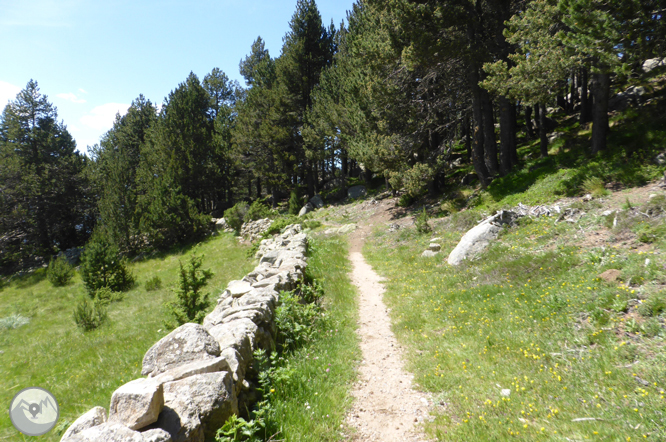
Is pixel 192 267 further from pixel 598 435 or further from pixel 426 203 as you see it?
pixel 426 203

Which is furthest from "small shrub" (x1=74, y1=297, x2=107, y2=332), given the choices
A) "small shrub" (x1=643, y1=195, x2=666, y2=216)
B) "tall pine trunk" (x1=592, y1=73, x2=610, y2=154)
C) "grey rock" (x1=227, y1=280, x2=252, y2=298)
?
"tall pine trunk" (x1=592, y1=73, x2=610, y2=154)

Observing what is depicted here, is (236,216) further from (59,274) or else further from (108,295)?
(108,295)

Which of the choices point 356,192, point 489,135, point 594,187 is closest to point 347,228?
point 489,135

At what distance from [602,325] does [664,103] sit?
1510cm

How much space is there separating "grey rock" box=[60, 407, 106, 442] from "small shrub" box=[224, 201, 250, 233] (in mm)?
27405

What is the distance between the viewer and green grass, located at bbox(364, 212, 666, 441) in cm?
355

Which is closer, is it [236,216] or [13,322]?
[13,322]

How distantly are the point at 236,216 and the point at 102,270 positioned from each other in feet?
41.5

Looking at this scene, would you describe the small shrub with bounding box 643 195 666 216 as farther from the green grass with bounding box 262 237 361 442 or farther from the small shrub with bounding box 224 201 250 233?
the small shrub with bounding box 224 201 250 233

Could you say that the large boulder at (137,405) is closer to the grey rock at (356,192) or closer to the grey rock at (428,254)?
the grey rock at (428,254)

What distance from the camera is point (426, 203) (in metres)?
20.6

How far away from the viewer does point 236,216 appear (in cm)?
3016

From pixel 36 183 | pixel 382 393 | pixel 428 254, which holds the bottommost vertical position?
pixel 382 393

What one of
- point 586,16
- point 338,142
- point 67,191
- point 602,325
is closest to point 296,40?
point 338,142
